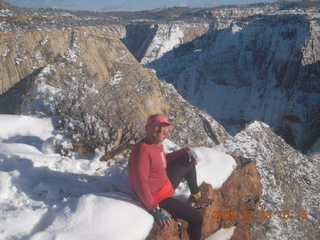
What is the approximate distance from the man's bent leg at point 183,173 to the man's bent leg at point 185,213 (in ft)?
1.34

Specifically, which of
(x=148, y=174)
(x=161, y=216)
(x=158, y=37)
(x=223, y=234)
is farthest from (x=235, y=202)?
(x=158, y=37)

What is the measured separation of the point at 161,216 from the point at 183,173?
27.9 inches

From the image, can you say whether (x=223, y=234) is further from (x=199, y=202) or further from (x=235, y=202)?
(x=199, y=202)

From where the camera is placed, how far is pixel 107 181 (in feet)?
14.0

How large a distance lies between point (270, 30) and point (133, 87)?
36.8 m

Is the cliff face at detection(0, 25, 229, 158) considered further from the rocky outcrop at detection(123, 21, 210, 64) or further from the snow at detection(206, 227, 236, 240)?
the rocky outcrop at detection(123, 21, 210, 64)

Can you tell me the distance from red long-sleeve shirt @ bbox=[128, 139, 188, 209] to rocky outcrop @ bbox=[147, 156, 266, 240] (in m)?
0.60

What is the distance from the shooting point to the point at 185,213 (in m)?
3.40

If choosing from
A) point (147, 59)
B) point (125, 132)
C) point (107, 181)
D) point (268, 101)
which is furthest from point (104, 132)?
point (147, 59)

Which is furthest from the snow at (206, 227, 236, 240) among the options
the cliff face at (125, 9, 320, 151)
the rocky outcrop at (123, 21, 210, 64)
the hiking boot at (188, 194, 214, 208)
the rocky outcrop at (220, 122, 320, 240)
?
the rocky outcrop at (123, 21, 210, 64)

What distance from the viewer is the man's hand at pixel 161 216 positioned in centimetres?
329
